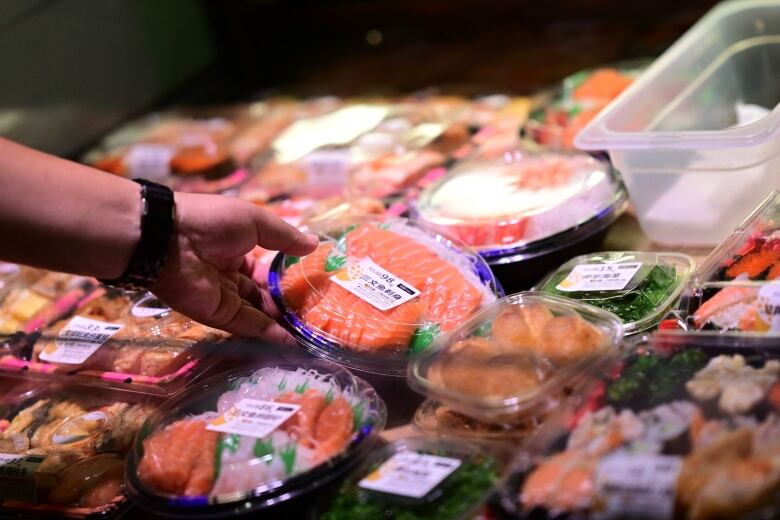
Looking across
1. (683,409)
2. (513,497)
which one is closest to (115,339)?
(513,497)

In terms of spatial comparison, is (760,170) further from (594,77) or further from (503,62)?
(503,62)

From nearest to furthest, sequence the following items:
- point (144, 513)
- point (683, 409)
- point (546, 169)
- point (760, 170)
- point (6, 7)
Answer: point (683, 409)
point (144, 513)
point (760, 170)
point (546, 169)
point (6, 7)

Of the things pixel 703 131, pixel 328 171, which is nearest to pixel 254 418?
pixel 703 131

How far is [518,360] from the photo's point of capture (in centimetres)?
162

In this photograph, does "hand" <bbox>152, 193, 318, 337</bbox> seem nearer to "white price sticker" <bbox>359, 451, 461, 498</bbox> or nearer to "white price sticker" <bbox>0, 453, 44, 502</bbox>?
"white price sticker" <bbox>0, 453, 44, 502</bbox>

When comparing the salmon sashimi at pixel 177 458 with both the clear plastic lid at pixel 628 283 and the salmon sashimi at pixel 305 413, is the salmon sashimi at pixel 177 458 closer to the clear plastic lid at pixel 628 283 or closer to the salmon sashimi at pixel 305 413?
the salmon sashimi at pixel 305 413

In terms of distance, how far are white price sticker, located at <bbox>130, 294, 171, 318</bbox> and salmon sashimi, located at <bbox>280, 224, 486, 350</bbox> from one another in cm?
37

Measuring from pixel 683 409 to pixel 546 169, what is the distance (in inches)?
48.5

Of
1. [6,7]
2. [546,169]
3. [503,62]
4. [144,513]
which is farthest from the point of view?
[503,62]

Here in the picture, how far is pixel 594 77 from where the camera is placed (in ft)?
10.1

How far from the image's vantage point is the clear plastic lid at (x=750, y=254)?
1771 millimetres

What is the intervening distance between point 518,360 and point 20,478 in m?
1.06

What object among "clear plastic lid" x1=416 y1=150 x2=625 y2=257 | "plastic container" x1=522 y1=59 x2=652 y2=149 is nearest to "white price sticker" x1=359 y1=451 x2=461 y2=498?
"clear plastic lid" x1=416 y1=150 x2=625 y2=257

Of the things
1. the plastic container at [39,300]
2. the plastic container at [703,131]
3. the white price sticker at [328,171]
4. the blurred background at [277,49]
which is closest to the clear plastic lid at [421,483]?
the plastic container at [703,131]
